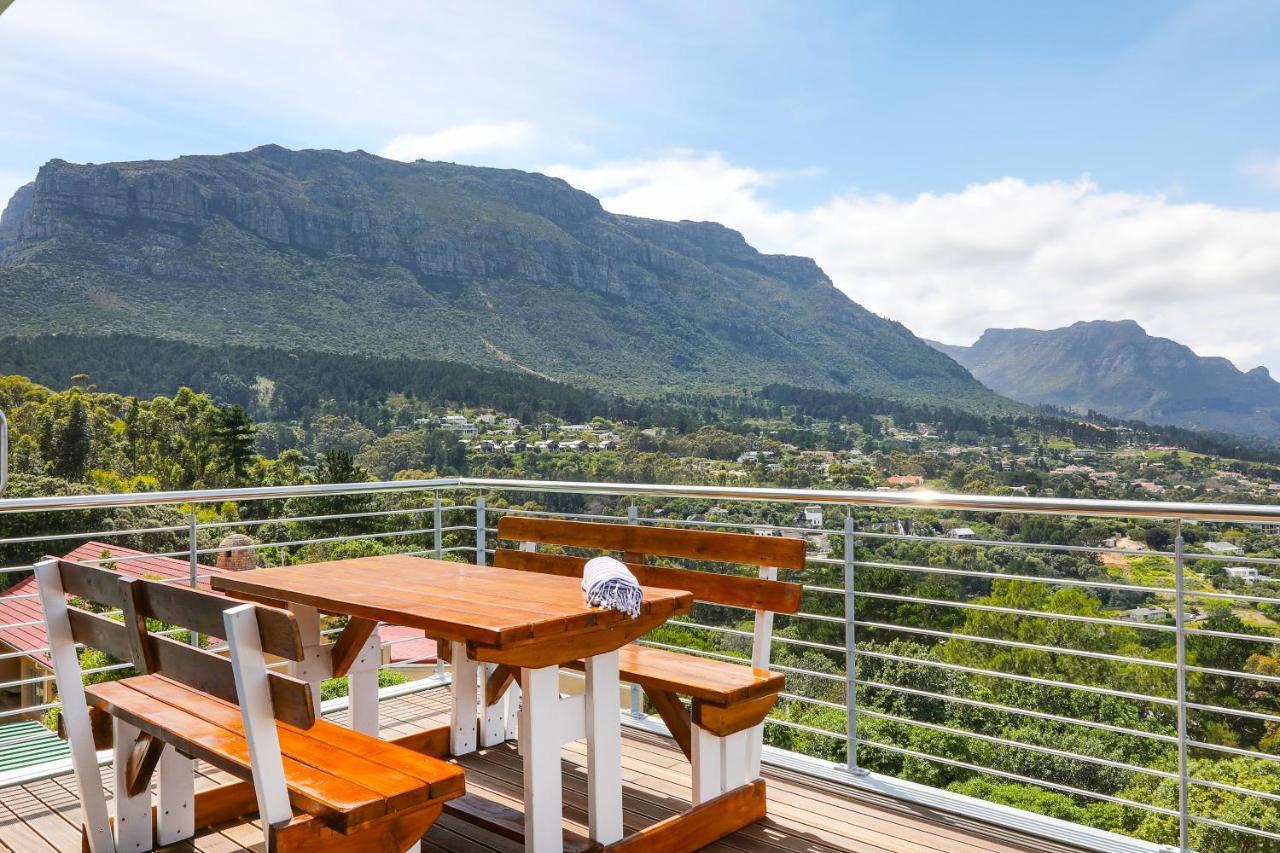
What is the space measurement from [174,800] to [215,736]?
0.81 metres

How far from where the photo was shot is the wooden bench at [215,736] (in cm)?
178

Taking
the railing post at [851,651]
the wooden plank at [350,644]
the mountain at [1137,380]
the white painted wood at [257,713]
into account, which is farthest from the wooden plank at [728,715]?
the mountain at [1137,380]

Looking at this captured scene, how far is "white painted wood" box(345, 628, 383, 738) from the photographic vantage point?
9.90 feet

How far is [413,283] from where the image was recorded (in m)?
56.6

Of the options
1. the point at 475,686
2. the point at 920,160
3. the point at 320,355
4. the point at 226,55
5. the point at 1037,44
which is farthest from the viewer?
the point at 920,160

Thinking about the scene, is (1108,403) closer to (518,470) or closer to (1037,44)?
(518,470)

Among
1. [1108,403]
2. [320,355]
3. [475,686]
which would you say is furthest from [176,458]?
[1108,403]

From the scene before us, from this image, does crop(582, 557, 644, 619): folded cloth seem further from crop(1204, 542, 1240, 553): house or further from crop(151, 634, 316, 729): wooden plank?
crop(1204, 542, 1240, 553): house

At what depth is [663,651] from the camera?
322 cm

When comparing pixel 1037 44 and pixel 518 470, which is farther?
pixel 518 470

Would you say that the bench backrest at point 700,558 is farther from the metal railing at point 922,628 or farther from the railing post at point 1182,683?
the railing post at point 1182,683

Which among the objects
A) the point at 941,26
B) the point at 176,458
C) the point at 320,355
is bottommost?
the point at 176,458

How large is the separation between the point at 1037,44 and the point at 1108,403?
8385cm

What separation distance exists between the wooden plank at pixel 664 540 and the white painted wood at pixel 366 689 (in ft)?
2.56
